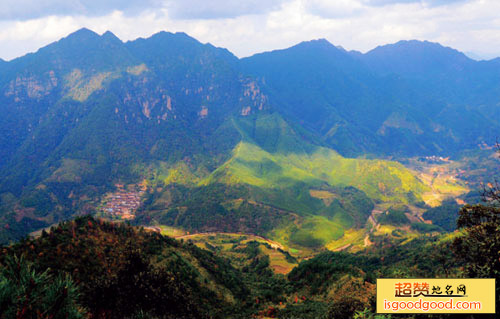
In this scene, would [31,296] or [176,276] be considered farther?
[176,276]

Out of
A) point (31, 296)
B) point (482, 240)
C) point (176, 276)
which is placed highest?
point (31, 296)

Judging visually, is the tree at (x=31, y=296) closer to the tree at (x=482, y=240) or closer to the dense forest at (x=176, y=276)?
the dense forest at (x=176, y=276)

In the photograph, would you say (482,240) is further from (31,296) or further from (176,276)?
(176,276)

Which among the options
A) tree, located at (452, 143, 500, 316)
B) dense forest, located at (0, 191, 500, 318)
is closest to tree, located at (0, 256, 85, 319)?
dense forest, located at (0, 191, 500, 318)

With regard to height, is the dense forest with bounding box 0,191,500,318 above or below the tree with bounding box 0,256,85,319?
below

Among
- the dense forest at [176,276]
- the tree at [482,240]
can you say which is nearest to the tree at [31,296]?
the dense forest at [176,276]

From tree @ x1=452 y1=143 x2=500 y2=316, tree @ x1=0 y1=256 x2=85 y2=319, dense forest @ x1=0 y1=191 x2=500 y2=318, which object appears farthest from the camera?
tree @ x1=452 y1=143 x2=500 y2=316

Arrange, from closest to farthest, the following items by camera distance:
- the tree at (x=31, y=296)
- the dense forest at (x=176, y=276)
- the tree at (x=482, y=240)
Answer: the tree at (x=31, y=296) < the dense forest at (x=176, y=276) < the tree at (x=482, y=240)

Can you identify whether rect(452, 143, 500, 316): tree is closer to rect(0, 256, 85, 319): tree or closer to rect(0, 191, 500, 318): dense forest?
rect(0, 191, 500, 318): dense forest

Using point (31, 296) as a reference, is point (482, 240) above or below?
below

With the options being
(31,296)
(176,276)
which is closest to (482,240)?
(31,296)

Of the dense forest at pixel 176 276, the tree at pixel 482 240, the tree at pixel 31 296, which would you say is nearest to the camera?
the tree at pixel 31 296

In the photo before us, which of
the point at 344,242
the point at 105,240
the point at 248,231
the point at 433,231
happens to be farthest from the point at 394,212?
the point at 105,240

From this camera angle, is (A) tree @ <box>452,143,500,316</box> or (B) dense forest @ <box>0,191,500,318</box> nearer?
(B) dense forest @ <box>0,191,500,318</box>
